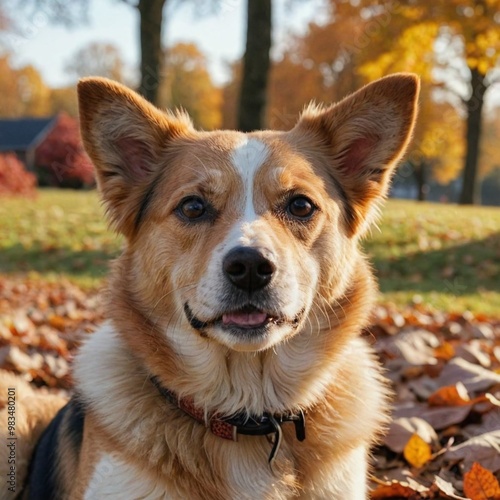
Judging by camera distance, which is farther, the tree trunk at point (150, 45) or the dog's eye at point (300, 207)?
the tree trunk at point (150, 45)

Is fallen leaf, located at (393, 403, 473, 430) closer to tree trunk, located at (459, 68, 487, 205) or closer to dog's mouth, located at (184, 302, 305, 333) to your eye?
dog's mouth, located at (184, 302, 305, 333)

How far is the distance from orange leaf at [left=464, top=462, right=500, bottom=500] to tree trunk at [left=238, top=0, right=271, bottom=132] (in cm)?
1005

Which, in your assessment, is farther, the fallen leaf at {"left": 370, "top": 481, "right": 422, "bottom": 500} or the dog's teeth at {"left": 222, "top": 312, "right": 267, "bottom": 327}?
the fallen leaf at {"left": 370, "top": 481, "right": 422, "bottom": 500}

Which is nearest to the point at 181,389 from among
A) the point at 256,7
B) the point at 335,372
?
the point at 335,372

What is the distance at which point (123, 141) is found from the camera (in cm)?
333

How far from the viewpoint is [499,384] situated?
421 cm

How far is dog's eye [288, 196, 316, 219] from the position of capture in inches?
122

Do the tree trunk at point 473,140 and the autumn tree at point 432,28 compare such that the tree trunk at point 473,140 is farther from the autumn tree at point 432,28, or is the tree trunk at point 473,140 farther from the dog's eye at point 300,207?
the dog's eye at point 300,207

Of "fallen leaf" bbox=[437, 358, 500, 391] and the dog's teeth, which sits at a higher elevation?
the dog's teeth

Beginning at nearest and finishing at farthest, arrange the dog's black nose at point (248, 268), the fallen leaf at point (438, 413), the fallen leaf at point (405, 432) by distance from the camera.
Result: the dog's black nose at point (248, 268) < the fallen leaf at point (405, 432) < the fallen leaf at point (438, 413)

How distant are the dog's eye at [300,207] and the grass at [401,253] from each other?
5753 mm

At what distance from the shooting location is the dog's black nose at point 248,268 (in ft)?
8.43

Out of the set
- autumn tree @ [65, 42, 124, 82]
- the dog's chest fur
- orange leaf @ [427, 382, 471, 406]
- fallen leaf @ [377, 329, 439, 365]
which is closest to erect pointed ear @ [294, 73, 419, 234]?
the dog's chest fur

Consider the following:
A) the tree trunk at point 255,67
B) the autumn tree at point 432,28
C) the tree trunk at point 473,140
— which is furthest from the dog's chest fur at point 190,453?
the tree trunk at point 473,140
